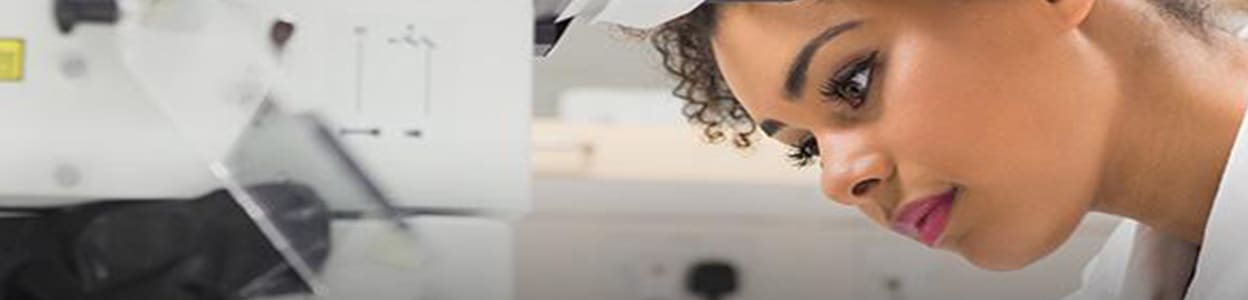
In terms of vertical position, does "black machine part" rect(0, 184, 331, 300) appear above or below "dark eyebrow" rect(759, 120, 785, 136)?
below

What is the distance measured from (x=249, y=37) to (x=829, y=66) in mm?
265

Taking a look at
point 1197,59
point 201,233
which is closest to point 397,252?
point 201,233

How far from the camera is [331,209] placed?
637 millimetres

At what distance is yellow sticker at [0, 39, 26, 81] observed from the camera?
625 millimetres

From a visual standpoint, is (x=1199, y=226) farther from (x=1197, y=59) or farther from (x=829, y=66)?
(x=829, y=66)

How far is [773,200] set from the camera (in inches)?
34.9

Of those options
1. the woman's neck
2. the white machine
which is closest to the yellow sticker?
the white machine

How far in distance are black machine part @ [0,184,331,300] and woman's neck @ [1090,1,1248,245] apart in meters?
0.40

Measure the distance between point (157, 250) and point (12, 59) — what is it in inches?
4.2

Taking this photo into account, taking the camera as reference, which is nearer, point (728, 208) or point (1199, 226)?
point (1199, 226)

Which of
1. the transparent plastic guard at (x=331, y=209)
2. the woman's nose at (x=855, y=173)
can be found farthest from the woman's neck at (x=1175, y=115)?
the transparent plastic guard at (x=331, y=209)

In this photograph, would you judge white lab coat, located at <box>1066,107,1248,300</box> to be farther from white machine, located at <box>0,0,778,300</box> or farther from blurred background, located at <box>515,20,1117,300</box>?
white machine, located at <box>0,0,778,300</box>

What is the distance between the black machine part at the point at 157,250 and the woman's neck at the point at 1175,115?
1.30ft

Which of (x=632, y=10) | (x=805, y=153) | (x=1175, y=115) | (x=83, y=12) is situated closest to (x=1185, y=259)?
(x=1175, y=115)
